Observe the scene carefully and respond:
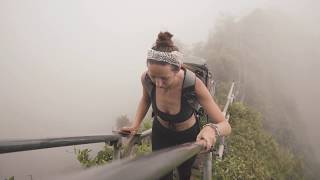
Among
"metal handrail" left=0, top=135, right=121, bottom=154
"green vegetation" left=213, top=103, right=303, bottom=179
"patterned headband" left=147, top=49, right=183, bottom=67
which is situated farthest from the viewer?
"green vegetation" left=213, top=103, right=303, bottom=179

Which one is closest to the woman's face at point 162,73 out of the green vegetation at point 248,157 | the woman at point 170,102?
the woman at point 170,102

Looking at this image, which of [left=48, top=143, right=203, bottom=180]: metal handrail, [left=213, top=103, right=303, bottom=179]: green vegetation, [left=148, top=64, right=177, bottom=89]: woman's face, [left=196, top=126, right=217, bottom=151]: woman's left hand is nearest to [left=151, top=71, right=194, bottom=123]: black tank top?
[left=148, top=64, right=177, bottom=89]: woman's face

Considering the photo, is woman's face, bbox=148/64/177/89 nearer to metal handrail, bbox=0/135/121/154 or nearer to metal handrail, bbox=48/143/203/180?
metal handrail, bbox=0/135/121/154

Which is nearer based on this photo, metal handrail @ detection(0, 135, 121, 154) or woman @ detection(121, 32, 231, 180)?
metal handrail @ detection(0, 135, 121, 154)

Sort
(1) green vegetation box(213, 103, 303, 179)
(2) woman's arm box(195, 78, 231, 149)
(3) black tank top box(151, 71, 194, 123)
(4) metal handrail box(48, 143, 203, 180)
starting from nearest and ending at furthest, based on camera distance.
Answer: (4) metal handrail box(48, 143, 203, 180) < (2) woman's arm box(195, 78, 231, 149) < (3) black tank top box(151, 71, 194, 123) < (1) green vegetation box(213, 103, 303, 179)

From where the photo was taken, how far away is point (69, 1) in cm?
11656

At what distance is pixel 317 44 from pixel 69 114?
48.0m

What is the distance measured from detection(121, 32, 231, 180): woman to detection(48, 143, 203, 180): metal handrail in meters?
1.16

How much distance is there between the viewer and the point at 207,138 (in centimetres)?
220

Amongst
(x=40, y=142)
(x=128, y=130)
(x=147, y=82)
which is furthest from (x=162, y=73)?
(x=40, y=142)

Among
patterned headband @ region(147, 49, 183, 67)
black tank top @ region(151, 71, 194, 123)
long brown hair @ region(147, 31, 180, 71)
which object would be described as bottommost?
black tank top @ region(151, 71, 194, 123)

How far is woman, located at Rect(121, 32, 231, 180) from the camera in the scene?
9.59 ft

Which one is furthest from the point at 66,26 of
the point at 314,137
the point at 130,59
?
the point at 314,137

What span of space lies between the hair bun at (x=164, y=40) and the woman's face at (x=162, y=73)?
0.22m
